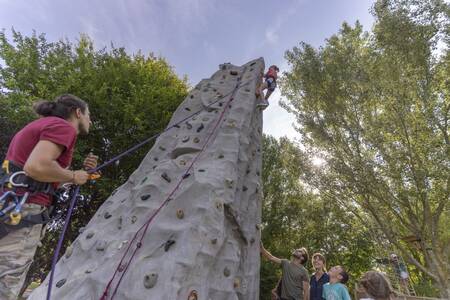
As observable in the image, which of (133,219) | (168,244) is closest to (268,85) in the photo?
(133,219)

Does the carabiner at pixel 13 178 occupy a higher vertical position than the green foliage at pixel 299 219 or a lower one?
lower

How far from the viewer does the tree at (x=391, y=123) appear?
30.8 ft

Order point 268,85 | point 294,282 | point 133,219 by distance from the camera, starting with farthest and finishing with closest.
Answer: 1. point 268,85
2. point 294,282
3. point 133,219

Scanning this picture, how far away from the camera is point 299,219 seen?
14633 mm

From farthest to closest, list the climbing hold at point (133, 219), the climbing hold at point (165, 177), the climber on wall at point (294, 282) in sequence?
the climber on wall at point (294, 282) → the climbing hold at point (165, 177) → the climbing hold at point (133, 219)

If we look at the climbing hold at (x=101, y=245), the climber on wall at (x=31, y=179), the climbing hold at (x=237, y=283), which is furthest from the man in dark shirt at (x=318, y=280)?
the climber on wall at (x=31, y=179)

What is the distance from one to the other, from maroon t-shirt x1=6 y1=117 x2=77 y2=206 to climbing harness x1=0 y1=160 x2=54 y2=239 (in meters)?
0.06

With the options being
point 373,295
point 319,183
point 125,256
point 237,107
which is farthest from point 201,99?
point 319,183

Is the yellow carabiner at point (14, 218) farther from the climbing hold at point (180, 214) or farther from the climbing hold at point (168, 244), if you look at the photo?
the climbing hold at point (180, 214)

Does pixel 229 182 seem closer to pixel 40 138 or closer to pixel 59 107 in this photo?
pixel 59 107

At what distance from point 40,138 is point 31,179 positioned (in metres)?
0.30

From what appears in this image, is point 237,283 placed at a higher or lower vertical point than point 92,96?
lower

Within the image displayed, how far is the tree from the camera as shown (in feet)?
30.8

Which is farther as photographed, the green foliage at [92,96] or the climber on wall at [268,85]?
the green foliage at [92,96]
